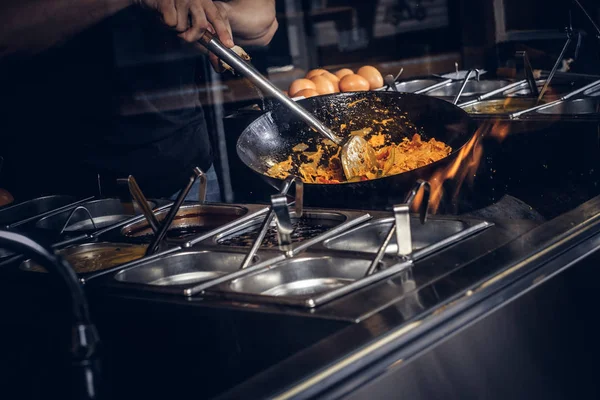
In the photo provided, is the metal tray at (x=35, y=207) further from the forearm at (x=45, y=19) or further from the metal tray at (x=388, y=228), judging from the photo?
the metal tray at (x=388, y=228)

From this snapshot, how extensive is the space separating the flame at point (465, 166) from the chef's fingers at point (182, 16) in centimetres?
64

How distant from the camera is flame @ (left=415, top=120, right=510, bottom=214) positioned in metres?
1.84

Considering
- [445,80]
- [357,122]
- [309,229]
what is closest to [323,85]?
[445,80]

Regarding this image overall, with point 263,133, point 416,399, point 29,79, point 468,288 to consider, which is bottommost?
point 416,399

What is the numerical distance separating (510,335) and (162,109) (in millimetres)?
1584

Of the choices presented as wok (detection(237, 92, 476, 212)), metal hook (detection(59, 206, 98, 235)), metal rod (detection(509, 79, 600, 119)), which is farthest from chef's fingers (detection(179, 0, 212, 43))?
metal rod (detection(509, 79, 600, 119))

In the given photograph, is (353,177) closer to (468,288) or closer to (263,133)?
(263,133)

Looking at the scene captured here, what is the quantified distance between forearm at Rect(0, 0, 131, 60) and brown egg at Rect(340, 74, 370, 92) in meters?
1.07

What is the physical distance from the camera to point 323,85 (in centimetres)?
304

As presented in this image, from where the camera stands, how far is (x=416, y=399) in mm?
1074

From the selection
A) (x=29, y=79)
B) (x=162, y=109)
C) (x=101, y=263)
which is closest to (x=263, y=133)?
(x=162, y=109)

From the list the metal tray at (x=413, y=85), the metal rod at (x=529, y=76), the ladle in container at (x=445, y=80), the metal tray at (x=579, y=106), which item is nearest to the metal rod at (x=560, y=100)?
the metal tray at (x=579, y=106)

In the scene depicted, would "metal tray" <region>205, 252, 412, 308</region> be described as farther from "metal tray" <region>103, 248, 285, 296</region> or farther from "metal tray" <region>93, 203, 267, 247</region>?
"metal tray" <region>93, 203, 267, 247</region>

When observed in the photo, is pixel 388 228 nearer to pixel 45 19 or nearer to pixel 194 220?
pixel 194 220
